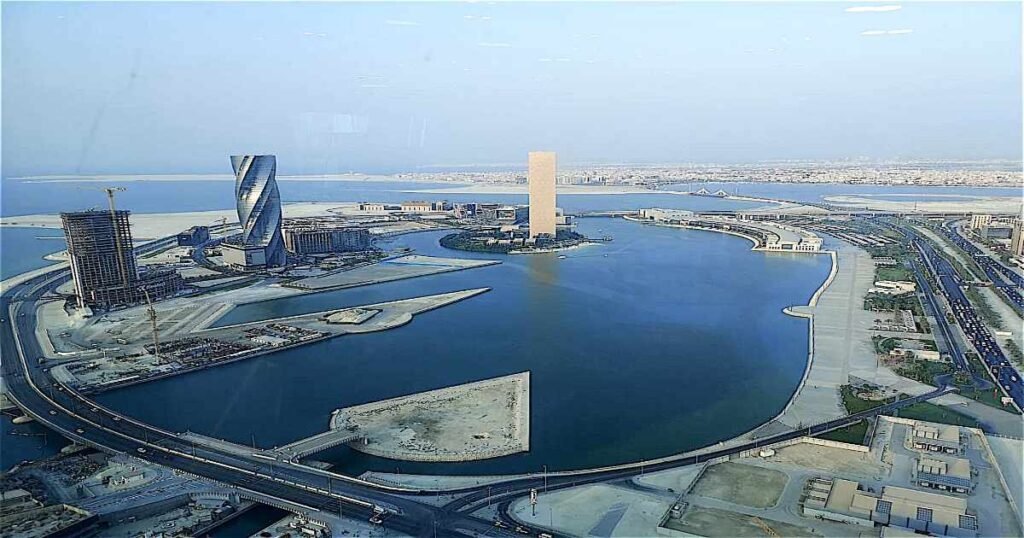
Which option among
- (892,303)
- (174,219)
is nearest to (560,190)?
(174,219)

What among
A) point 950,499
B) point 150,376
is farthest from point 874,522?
point 150,376

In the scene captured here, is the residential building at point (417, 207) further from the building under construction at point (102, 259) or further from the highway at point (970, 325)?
the highway at point (970, 325)

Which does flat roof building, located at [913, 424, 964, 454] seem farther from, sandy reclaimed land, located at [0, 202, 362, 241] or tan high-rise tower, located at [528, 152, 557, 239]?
sandy reclaimed land, located at [0, 202, 362, 241]

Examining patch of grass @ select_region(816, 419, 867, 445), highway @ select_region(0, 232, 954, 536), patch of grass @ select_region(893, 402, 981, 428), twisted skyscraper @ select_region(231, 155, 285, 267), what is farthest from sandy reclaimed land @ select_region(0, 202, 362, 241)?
patch of grass @ select_region(893, 402, 981, 428)

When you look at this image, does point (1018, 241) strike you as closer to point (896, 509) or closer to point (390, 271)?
point (896, 509)

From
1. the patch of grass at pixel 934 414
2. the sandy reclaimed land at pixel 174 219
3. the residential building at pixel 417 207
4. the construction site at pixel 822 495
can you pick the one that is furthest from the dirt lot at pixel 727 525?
the residential building at pixel 417 207

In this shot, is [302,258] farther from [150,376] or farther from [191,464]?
[191,464]

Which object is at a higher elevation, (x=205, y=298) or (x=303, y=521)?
(x=205, y=298)
